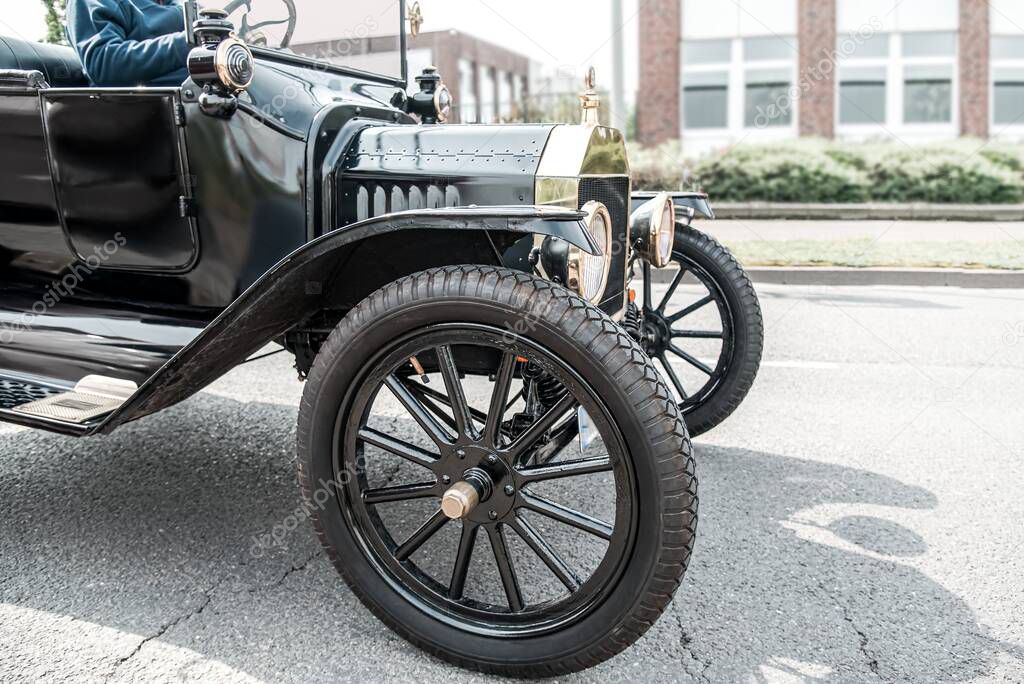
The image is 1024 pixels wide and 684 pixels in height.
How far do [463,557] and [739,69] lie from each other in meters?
16.9

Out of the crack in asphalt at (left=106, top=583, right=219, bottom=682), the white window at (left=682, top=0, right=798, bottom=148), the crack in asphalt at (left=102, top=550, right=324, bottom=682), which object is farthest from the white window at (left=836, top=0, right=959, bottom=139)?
the crack in asphalt at (left=106, top=583, right=219, bottom=682)

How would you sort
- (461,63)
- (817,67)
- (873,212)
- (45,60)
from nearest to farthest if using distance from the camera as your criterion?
(45,60) < (873,212) < (817,67) < (461,63)

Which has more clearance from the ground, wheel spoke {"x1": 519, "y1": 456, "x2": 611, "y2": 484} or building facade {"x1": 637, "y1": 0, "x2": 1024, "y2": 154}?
building facade {"x1": 637, "y1": 0, "x2": 1024, "y2": 154}

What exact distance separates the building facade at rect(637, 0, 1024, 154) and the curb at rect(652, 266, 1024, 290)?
1007 centimetres

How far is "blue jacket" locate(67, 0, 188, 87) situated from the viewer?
260 cm

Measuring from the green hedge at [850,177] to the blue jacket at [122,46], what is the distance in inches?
411

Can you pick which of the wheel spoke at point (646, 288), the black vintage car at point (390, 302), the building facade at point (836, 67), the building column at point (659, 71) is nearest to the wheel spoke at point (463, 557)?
the black vintage car at point (390, 302)

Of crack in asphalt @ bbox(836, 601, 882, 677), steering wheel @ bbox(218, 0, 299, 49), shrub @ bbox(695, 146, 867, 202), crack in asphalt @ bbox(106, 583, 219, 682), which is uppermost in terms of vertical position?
shrub @ bbox(695, 146, 867, 202)

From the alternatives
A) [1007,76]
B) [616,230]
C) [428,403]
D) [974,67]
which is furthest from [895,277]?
[1007,76]

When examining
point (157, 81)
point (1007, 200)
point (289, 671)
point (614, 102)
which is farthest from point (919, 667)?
point (1007, 200)

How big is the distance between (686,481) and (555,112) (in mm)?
13791

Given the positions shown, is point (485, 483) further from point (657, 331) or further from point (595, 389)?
point (657, 331)

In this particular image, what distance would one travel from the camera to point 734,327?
321 cm

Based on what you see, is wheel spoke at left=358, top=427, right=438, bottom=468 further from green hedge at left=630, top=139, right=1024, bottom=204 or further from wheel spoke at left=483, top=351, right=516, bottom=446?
green hedge at left=630, top=139, right=1024, bottom=204
